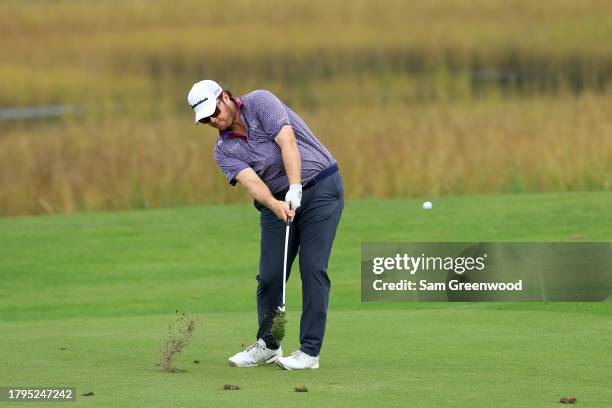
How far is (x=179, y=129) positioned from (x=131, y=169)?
2699 millimetres

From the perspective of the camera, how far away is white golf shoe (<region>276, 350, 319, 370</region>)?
7172 mm

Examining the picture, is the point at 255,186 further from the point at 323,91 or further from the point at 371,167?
the point at 323,91

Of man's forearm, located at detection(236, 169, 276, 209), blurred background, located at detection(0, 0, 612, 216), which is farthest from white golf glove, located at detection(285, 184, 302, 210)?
blurred background, located at detection(0, 0, 612, 216)

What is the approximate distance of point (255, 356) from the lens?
7.44 m

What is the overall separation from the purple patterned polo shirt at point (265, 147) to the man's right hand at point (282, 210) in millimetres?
212

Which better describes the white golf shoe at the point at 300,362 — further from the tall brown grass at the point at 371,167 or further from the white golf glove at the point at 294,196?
the tall brown grass at the point at 371,167

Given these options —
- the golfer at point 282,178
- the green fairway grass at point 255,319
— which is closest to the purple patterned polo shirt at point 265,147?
the golfer at point 282,178

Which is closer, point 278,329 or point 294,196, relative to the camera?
point 294,196

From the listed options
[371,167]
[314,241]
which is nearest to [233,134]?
[314,241]

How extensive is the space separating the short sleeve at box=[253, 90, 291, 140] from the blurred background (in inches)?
423

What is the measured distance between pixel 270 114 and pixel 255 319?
9.43 feet

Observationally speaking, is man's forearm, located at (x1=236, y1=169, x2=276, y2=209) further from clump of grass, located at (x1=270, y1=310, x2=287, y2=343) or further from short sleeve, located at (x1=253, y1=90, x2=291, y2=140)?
clump of grass, located at (x1=270, y1=310, x2=287, y2=343)

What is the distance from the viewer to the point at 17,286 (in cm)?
1351

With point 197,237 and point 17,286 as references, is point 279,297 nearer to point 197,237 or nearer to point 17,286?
point 17,286
